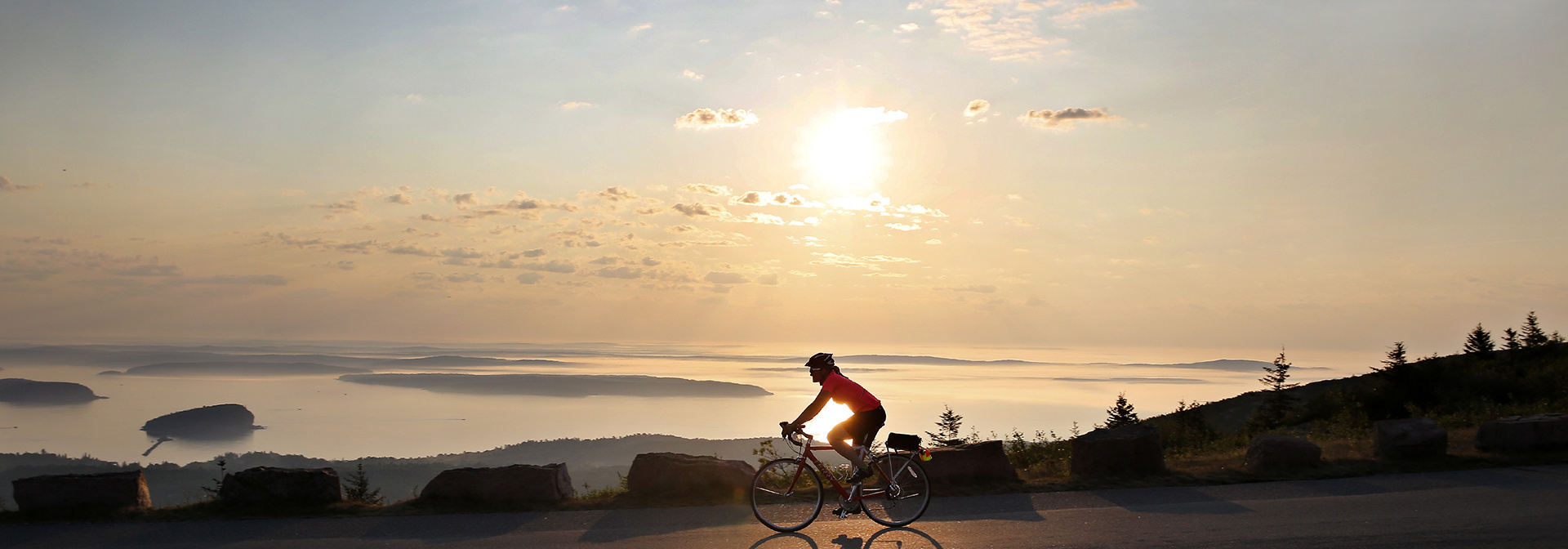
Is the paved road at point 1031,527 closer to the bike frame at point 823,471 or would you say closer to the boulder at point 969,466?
the bike frame at point 823,471

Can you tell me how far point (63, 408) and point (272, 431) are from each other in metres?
74.2

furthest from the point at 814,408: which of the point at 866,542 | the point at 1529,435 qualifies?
the point at 1529,435

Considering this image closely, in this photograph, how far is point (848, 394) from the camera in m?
8.87

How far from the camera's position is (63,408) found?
177750 mm

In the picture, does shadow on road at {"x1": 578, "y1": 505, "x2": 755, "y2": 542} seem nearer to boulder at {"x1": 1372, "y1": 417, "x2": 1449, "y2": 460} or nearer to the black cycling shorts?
the black cycling shorts

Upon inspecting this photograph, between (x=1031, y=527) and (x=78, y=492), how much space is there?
35.0ft

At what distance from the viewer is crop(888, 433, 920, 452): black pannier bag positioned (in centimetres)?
882

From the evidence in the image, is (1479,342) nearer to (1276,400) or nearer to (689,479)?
(1276,400)

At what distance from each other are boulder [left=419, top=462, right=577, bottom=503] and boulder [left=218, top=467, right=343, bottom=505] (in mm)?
1123

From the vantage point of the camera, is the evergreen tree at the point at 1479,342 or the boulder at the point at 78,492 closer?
the boulder at the point at 78,492

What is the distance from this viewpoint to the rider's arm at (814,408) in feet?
28.8

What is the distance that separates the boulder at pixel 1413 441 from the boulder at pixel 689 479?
9.45 m

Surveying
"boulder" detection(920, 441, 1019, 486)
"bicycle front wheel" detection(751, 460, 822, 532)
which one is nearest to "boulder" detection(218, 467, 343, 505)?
"bicycle front wheel" detection(751, 460, 822, 532)

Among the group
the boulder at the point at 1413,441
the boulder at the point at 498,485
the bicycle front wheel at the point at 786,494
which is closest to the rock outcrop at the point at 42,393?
the boulder at the point at 498,485
